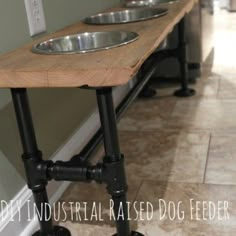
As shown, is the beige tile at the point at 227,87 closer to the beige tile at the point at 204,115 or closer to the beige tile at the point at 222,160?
the beige tile at the point at 204,115

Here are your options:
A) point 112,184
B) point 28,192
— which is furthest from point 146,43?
point 28,192

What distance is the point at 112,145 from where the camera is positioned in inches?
39.9

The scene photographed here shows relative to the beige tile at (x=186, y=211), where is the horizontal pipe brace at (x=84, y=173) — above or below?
above

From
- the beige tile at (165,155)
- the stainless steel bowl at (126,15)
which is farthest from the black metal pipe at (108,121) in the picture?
the stainless steel bowl at (126,15)

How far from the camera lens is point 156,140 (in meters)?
1.86

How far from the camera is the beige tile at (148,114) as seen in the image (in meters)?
2.05

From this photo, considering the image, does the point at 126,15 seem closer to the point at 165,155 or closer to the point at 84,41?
the point at 84,41

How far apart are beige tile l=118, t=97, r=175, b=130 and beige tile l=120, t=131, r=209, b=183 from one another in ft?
0.34

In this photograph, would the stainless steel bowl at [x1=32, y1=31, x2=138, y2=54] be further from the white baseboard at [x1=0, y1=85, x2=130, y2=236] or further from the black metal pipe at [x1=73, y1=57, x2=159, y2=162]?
the white baseboard at [x1=0, y1=85, x2=130, y2=236]

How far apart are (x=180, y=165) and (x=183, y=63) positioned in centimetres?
91

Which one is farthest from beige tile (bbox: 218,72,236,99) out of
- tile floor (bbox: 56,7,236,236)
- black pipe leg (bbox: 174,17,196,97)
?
black pipe leg (bbox: 174,17,196,97)

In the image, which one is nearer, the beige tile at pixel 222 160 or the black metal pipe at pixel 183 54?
the beige tile at pixel 222 160

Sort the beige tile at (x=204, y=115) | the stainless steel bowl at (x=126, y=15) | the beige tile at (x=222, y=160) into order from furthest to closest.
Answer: the beige tile at (x=204, y=115)
the stainless steel bowl at (x=126, y=15)
the beige tile at (x=222, y=160)

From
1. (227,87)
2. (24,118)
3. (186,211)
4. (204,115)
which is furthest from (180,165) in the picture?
(227,87)
